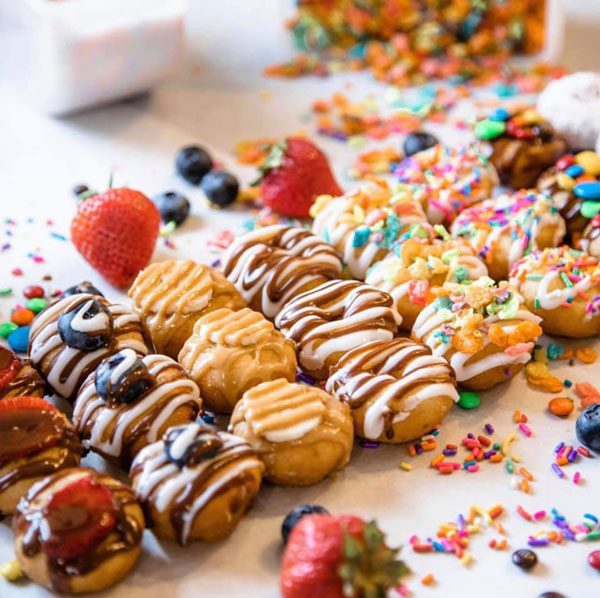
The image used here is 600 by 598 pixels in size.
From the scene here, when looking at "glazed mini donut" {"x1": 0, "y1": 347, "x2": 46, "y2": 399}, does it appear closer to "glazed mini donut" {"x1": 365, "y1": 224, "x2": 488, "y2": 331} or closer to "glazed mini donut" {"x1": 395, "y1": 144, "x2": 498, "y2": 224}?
"glazed mini donut" {"x1": 365, "y1": 224, "x2": 488, "y2": 331}

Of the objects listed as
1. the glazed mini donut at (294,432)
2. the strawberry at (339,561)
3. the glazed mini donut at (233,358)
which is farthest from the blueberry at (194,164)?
the strawberry at (339,561)

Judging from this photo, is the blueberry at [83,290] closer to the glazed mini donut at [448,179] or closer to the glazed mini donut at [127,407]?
the glazed mini donut at [127,407]

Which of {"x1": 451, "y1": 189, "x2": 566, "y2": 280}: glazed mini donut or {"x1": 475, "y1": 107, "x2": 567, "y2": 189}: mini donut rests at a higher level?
{"x1": 475, "y1": 107, "x2": 567, "y2": 189}: mini donut

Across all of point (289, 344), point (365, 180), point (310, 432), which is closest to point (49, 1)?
point (365, 180)

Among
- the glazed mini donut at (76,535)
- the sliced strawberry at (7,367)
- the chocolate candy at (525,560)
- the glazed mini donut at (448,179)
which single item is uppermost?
the glazed mini donut at (448,179)

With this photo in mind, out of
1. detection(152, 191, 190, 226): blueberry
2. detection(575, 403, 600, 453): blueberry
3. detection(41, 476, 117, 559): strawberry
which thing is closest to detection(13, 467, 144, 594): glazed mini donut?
detection(41, 476, 117, 559): strawberry
